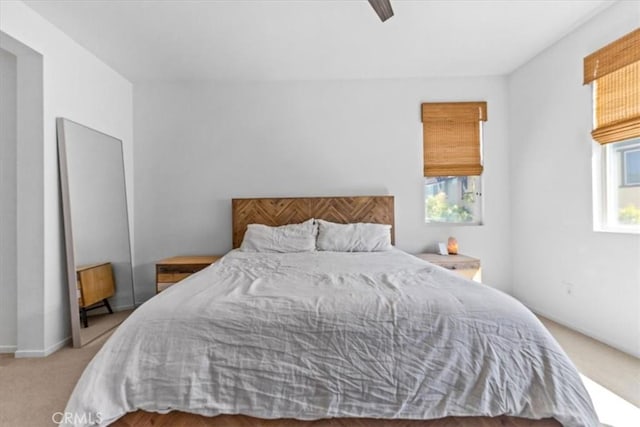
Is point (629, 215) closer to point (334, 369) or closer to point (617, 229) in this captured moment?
point (617, 229)

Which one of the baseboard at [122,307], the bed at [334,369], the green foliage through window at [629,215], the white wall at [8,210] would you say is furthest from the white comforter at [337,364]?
the baseboard at [122,307]

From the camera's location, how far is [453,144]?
3609mm

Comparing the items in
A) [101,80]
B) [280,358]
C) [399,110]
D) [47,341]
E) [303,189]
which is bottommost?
[47,341]

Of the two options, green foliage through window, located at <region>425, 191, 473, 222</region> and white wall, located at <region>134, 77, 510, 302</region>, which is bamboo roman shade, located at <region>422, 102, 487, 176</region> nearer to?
white wall, located at <region>134, 77, 510, 302</region>

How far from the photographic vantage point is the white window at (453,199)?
3.68 meters

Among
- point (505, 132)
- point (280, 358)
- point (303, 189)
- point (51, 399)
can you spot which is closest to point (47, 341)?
point (51, 399)

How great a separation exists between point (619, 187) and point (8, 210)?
4909 millimetres

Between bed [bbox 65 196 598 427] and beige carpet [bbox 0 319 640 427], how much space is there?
0.92 metres

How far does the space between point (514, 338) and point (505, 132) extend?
10.1 ft

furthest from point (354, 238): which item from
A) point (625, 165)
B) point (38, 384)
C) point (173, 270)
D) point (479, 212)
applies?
point (38, 384)

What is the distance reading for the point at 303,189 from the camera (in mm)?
3600

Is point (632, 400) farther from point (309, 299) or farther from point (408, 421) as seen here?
point (309, 299)

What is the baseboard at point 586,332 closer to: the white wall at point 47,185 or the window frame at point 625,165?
the window frame at point 625,165

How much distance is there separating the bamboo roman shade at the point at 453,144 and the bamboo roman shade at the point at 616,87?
1.13 m
